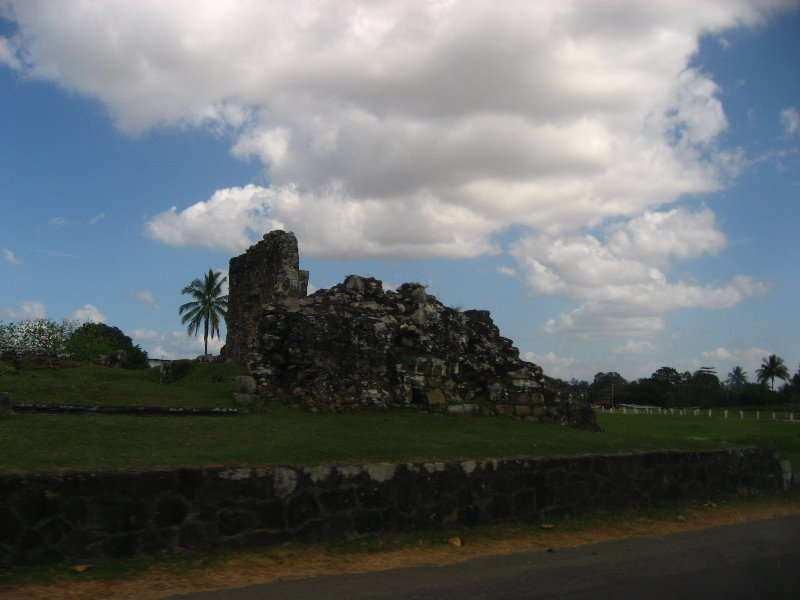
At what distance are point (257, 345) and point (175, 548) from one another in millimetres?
5460

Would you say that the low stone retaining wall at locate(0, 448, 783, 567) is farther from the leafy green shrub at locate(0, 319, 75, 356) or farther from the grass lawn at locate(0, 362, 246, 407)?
the leafy green shrub at locate(0, 319, 75, 356)

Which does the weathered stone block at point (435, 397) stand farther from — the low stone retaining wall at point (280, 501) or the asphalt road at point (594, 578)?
the asphalt road at point (594, 578)

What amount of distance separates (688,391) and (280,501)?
83403mm

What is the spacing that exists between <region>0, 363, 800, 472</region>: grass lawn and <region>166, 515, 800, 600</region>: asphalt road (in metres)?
1.51

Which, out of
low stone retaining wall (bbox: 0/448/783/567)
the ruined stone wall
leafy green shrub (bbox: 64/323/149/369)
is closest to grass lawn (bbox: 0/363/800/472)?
low stone retaining wall (bbox: 0/448/783/567)

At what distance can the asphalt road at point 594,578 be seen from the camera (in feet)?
17.5

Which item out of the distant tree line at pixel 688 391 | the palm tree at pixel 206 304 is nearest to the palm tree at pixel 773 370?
the distant tree line at pixel 688 391

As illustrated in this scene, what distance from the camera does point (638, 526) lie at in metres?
8.45

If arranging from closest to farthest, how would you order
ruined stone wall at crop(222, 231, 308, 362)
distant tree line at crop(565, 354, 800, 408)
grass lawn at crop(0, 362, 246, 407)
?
grass lawn at crop(0, 362, 246, 407) → ruined stone wall at crop(222, 231, 308, 362) → distant tree line at crop(565, 354, 800, 408)

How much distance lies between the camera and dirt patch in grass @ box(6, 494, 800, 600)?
5.04m

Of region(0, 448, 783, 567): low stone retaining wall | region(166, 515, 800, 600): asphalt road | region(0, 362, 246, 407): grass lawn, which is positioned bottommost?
region(166, 515, 800, 600): asphalt road

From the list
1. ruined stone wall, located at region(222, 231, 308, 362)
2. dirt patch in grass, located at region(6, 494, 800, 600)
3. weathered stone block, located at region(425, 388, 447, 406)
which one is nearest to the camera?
dirt patch in grass, located at region(6, 494, 800, 600)

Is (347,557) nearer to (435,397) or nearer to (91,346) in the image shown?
(435,397)

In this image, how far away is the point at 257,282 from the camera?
18203mm
